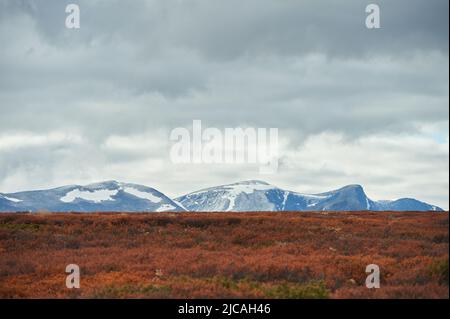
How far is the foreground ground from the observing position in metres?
16.2

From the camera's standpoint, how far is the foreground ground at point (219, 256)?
1620 cm

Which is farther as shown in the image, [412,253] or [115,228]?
[115,228]

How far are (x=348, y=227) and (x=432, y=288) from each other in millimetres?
17742

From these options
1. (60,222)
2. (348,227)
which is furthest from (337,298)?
(60,222)

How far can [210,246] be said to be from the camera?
26.6m

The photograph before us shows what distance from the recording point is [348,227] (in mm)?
33031

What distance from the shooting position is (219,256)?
23.0 metres

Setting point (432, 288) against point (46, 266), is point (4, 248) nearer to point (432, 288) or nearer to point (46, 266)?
point (46, 266)

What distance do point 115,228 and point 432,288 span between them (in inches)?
913
